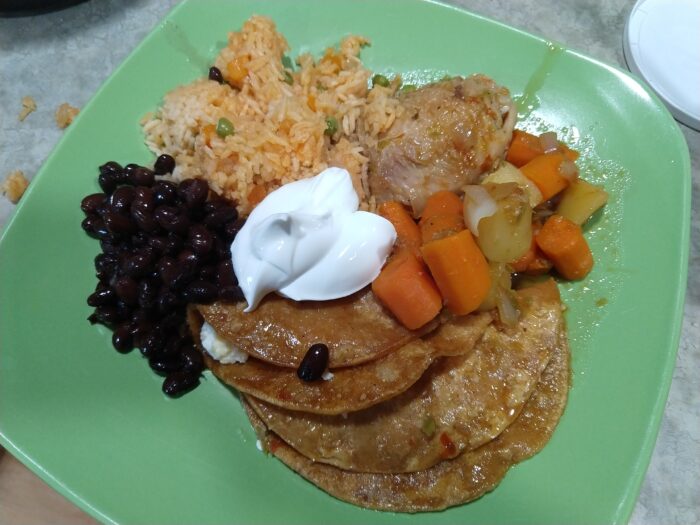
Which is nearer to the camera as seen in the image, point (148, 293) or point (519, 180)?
point (148, 293)

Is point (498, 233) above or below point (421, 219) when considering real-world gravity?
above

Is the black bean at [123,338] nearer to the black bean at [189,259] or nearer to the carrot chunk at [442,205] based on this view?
the black bean at [189,259]

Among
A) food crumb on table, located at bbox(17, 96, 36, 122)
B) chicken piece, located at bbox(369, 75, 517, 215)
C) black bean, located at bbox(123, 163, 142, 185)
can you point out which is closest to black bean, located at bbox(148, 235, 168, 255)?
black bean, located at bbox(123, 163, 142, 185)

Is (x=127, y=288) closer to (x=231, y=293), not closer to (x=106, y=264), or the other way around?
(x=106, y=264)

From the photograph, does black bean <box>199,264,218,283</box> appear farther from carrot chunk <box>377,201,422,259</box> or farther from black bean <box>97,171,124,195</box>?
carrot chunk <box>377,201,422,259</box>

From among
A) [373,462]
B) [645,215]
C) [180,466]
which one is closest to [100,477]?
[180,466]

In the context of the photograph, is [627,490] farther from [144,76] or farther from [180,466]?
[144,76]

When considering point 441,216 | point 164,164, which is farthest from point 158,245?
point 441,216
